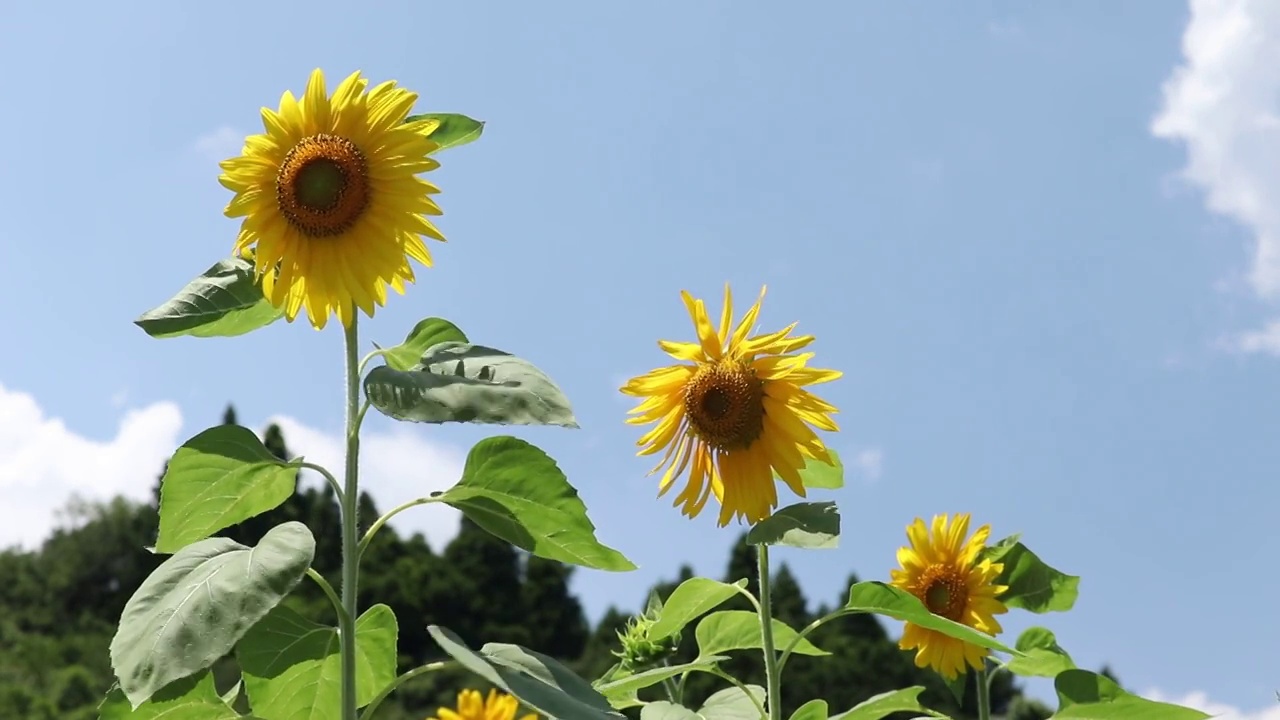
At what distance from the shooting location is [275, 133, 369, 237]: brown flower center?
254cm

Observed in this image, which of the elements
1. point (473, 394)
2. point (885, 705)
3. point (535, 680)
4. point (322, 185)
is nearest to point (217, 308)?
point (322, 185)

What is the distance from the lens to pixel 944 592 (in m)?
3.89

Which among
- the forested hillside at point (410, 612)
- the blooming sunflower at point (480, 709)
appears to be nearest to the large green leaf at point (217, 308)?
the blooming sunflower at point (480, 709)

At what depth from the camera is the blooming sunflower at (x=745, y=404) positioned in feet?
9.68

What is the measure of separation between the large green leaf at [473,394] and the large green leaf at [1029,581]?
193 centimetres

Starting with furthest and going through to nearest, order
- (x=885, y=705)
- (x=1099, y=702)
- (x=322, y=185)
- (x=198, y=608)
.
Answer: (x=1099, y=702)
(x=885, y=705)
(x=322, y=185)
(x=198, y=608)

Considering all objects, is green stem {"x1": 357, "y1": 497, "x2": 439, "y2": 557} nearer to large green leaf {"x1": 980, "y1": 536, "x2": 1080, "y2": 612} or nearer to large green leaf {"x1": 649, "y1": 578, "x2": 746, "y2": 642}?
large green leaf {"x1": 649, "y1": 578, "x2": 746, "y2": 642}

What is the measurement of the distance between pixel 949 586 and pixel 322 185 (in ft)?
7.11

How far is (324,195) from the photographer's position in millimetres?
2553

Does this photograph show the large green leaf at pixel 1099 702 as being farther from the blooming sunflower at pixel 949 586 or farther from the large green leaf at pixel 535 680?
the large green leaf at pixel 535 680

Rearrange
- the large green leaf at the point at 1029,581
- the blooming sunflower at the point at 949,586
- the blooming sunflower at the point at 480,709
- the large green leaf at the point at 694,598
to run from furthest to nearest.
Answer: the blooming sunflower at the point at 949,586 < the large green leaf at the point at 1029,581 < the large green leaf at the point at 694,598 < the blooming sunflower at the point at 480,709

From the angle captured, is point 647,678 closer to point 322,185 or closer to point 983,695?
point 322,185

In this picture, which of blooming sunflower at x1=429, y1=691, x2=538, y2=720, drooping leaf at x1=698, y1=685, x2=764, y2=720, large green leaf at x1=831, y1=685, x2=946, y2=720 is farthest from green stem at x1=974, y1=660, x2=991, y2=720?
blooming sunflower at x1=429, y1=691, x2=538, y2=720

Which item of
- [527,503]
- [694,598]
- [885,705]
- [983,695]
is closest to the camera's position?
[527,503]
